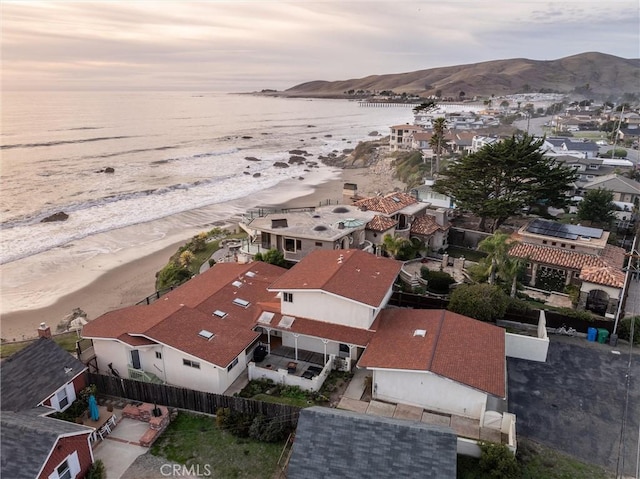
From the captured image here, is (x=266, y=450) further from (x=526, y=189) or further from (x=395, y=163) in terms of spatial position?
(x=395, y=163)

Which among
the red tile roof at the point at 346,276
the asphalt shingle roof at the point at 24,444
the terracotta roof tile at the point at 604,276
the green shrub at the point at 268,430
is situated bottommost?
the green shrub at the point at 268,430

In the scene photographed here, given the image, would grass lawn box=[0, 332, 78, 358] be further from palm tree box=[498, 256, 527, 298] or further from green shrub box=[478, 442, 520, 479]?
palm tree box=[498, 256, 527, 298]

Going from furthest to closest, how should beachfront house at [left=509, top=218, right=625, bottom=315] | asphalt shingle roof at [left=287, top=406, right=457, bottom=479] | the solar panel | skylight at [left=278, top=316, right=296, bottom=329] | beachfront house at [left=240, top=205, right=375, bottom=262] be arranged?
the solar panel < beachfront house at [left=240, top=205, right=375, bottom=262] < beachfront house at [left=509, top=218, right=625, bottom=315] < skylight at [left=278, top=316, right=296, bottom=329] < asphalt shingle roof at [left=287, top=406, right=457, bottom=479]

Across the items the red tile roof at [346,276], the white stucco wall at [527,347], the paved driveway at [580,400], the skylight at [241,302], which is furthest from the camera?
the skylight at [241,302]

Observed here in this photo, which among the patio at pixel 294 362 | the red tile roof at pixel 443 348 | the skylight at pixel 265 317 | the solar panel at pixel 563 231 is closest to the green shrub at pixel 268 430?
the patio at pixel 294 362

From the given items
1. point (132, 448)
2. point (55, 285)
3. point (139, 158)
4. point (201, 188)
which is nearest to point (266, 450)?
point (132, 448)

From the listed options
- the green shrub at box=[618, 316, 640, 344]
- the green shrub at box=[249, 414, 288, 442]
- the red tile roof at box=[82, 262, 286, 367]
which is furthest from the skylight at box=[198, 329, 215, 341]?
the green shrub at box=[618, 316, 640, 344]

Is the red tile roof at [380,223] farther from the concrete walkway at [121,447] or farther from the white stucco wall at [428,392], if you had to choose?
the concrete walkway at [121,447]
